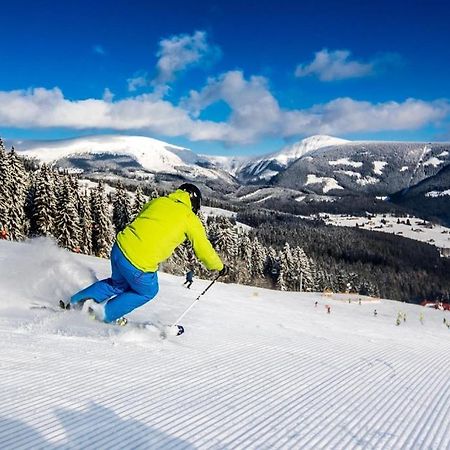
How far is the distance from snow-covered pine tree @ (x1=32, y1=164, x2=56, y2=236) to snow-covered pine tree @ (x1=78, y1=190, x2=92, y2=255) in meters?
4.06

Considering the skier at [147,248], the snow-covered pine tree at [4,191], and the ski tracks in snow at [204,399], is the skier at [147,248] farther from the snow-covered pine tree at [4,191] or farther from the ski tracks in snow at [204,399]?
the snow-covered pine tree at [4,191]

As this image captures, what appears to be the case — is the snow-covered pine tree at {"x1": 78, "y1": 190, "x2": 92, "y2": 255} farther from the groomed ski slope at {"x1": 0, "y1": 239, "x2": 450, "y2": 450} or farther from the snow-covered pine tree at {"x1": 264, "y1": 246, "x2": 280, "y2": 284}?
the groomed ski slope at {"x1": 0, "y1": 239, "x2": 450, "y2": 450}

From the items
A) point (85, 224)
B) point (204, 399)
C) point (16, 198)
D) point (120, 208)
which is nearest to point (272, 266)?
point (120, 208)

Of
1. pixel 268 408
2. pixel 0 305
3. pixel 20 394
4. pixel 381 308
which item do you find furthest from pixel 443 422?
pixel 381 308

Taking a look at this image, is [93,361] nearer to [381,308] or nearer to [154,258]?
[154,258]

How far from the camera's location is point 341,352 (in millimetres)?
8836

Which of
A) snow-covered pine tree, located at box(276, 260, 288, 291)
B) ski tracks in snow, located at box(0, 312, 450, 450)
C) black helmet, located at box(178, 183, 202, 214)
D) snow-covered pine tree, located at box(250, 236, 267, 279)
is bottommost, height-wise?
snow-covered pine tree, located at box(276, 260, 288, 291)

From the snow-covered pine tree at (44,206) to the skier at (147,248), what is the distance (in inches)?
1651

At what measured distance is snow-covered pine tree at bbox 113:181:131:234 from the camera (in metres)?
57.9

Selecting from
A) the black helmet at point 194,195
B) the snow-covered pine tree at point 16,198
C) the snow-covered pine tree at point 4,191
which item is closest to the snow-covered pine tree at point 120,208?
the snow-covered pine tree at point 16,198

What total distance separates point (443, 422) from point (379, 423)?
848 mm

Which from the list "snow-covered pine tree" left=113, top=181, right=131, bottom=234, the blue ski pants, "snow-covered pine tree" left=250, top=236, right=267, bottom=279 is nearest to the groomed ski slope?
the blue ski pants

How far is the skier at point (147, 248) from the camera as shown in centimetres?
700

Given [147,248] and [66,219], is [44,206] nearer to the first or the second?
Answer: [66,219]
